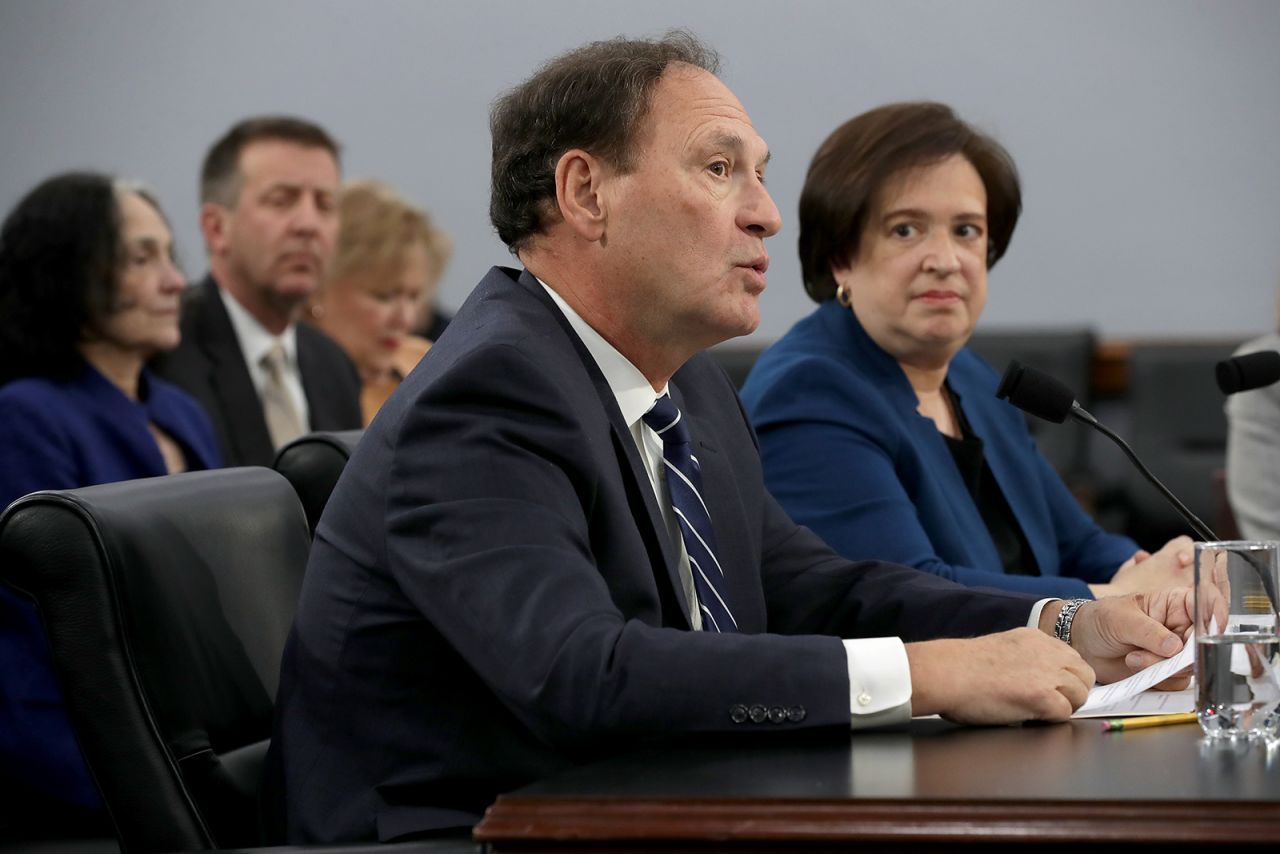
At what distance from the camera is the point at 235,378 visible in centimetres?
400

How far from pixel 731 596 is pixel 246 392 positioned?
259 cm

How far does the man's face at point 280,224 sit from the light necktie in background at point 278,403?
207mm

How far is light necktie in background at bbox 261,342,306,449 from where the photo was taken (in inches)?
162

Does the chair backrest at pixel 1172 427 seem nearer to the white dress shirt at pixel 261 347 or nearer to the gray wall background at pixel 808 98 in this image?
the gray wall background at pixel 808 98

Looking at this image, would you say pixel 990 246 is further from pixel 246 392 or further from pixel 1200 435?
pixel 1200 435

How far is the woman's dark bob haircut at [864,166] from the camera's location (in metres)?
2.47

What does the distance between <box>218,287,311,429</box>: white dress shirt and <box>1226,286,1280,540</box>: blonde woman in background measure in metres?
2.27

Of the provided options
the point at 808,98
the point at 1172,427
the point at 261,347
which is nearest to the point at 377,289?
the point at 261,347

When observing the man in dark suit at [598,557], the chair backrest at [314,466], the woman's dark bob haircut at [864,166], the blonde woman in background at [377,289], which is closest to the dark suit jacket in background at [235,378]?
the blonde woman in background at [377,289]

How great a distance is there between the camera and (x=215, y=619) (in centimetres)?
150

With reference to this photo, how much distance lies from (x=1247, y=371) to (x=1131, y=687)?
0.61 metres

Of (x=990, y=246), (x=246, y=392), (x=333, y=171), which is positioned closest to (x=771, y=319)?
(x=333, y=171)

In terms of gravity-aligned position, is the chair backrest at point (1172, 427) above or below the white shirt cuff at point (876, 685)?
above

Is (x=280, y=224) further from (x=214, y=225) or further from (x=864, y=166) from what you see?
(x=864, y=166)
